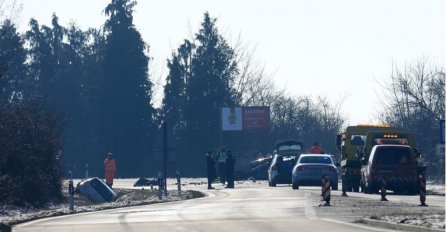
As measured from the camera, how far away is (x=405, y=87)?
261ft

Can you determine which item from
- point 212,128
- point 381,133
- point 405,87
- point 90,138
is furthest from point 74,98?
point 381,133

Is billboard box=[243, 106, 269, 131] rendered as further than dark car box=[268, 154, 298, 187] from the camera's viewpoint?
Yes

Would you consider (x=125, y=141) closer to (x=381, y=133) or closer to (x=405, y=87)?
(x=405, y=87)

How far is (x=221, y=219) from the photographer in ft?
86.4

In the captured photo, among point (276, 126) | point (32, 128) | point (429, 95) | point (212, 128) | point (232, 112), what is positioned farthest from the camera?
point (276, 126)

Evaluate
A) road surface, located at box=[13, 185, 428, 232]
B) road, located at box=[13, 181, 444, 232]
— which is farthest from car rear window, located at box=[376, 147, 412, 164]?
road surface, located at box=[13, 185, 428, 232]

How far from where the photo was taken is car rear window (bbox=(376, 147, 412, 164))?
41.8m

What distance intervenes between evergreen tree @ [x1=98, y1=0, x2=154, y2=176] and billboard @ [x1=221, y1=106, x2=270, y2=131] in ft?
35.3

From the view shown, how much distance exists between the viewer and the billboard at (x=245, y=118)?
90125mm

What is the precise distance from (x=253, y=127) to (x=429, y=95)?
17.4 metres

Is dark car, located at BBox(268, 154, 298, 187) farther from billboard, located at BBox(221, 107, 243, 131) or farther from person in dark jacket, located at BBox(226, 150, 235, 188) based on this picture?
billboard, located at BBox(221, 107, 243, 131)

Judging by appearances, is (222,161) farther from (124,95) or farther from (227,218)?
(124,95)

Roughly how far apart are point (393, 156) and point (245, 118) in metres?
49.6

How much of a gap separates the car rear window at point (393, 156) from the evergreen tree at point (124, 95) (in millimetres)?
56921
